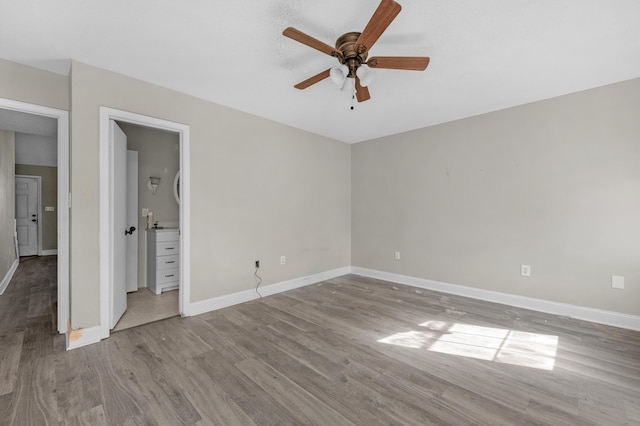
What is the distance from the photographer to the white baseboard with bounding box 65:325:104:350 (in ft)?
7.45

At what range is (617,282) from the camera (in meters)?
2.76

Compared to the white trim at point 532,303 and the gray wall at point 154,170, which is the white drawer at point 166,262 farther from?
the white trim at point 532,303

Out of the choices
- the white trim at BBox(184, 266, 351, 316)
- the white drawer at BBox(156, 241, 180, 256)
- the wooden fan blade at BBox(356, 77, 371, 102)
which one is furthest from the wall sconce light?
the wooden fan blade at BBox(356, 77, 371, 102)

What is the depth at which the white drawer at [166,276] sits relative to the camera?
3.68 metres

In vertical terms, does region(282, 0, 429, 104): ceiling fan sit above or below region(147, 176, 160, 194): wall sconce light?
above

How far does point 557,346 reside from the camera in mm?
2322

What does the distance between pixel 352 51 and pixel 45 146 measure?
7.47 m

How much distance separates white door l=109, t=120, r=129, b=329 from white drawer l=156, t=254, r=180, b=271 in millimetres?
713

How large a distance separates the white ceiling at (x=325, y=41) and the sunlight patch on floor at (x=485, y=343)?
2.44 m

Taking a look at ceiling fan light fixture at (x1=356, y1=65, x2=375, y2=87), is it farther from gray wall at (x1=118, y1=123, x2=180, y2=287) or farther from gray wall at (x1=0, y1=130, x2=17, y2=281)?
gray wall at (x1=0, y1=130, x2=17, y2=281)

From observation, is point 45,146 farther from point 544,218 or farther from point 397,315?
point 544,218

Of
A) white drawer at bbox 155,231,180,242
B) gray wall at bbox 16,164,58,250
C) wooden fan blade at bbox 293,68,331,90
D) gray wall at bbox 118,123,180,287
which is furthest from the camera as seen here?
gray wall at bbox 16,164,58,250

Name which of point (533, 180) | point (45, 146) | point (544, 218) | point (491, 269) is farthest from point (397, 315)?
point (45, 146)

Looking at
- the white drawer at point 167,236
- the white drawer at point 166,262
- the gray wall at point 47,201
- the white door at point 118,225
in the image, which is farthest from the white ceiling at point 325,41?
the gray wall at point 47,201
